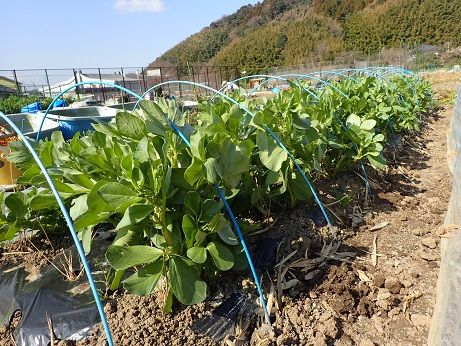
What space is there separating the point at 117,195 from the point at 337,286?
1.11 meters

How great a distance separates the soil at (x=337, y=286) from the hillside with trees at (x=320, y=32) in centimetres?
2976

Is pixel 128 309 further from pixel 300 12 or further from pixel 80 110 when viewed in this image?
pixel 300 12

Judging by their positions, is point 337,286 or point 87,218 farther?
point 337,286

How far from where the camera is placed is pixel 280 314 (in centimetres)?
155

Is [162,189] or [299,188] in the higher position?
[162,189]

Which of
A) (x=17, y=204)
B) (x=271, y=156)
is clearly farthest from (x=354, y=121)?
(x=17, y=204)

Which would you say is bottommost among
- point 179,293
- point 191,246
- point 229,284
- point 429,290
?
point 429,290

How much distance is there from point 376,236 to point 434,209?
0.65 meters

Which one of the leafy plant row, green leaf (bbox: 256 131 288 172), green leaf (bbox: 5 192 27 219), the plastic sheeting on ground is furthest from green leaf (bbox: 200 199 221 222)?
green leaf (bbox: 5 192 27 219)

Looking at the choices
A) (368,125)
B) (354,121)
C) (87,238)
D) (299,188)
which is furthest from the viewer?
(354,121)

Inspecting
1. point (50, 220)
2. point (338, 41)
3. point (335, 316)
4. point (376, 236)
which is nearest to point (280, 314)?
point (335, 316)

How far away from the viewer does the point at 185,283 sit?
1297 mm

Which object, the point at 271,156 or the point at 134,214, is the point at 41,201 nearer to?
the point at 134,214

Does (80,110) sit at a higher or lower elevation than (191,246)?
higher
